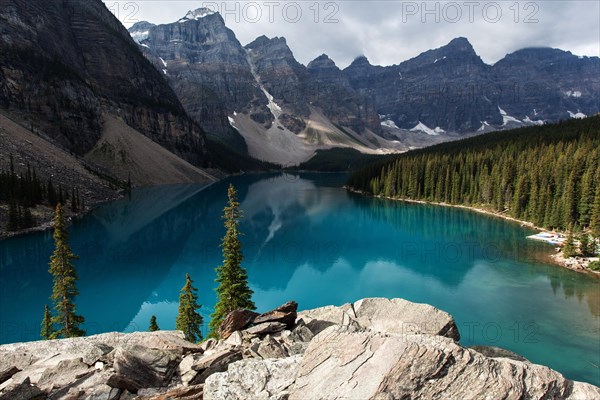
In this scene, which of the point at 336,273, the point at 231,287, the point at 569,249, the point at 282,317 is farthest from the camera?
the point at 569,249

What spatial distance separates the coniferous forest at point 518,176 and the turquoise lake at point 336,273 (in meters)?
7.69

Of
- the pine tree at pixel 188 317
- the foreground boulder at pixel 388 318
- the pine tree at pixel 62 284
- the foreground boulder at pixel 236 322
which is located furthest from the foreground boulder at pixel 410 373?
the pine tree at pixel 62 284

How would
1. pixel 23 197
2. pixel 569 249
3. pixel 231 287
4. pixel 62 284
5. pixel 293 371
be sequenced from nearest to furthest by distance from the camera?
pixel 293 371, pixel 231 287, pixel 62 284, pixel 569 249, pixel 23 197

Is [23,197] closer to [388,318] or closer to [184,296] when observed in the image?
[184,296]

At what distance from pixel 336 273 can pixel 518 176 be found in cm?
5980

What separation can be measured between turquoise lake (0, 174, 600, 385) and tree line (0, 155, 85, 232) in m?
4.32

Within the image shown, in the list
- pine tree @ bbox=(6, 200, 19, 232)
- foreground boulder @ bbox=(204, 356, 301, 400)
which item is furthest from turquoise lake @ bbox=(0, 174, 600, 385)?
foreground boulder @ bbox=(204, 356, 301, 400)

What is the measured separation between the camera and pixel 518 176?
82.2 metres

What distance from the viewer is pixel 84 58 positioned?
563 ft

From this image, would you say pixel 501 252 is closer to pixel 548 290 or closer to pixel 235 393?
pixel 548 290

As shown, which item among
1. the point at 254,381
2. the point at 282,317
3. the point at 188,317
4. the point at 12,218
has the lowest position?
the point at 188,317

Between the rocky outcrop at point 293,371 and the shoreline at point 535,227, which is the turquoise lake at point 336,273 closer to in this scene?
the shoreline at point 535,227

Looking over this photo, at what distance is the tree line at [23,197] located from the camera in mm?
58938

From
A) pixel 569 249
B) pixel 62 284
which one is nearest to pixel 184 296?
pixel 62 284
